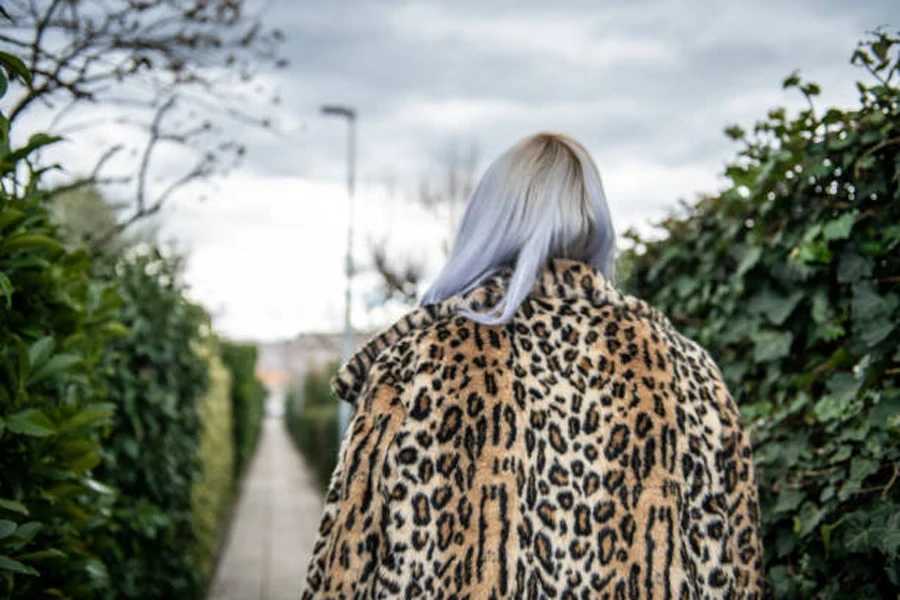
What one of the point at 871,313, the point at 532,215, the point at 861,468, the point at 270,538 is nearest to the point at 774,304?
the point at 871,313

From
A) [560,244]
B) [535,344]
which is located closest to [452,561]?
[535,344]

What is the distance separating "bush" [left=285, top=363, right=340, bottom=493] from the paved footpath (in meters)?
0.41

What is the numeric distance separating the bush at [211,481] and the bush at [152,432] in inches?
35.7

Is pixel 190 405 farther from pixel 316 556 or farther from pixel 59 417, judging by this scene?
pixel 316 556

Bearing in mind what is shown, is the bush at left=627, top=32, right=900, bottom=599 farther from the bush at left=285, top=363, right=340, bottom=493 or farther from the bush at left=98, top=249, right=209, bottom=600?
the bush at left=285, top=363, right=340, bottom=493

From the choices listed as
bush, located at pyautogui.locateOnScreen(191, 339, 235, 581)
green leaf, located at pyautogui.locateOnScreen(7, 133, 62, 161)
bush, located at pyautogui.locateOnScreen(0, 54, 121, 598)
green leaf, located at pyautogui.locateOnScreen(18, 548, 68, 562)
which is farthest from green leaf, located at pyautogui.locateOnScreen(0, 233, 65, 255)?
bush, located at pyautogui.locateOnScreen(191, 339, 235, 581)

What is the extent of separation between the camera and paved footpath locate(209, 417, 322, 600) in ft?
25.0

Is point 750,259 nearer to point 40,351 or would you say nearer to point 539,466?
point 539,466

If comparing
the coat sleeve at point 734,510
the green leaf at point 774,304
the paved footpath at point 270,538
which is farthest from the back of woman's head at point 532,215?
the paved footpath at point 270,538

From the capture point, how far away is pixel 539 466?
1.96 m

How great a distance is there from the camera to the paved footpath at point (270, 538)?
7609mm

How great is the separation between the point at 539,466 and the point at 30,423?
1148mm

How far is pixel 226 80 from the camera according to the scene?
3.60 meters

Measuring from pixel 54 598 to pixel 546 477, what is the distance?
137 cm
